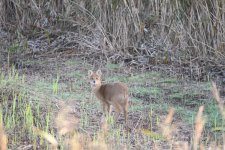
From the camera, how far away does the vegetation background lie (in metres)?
5.86

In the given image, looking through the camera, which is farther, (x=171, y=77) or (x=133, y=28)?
(x=133, y=28)

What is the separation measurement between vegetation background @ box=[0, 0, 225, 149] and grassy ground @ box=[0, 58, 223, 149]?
15 mm

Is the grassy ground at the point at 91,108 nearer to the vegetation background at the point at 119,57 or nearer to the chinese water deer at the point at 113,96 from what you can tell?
the vegetation background at the point at 119,57

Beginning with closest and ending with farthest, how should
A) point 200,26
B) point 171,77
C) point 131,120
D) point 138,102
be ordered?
1. point 131,120
2. point 138,102
3. point 171,77
4. point 200,26

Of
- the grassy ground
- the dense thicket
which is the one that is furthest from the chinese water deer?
the dense thicket

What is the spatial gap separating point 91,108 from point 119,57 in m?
2.91

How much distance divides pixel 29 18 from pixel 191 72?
13.5ft

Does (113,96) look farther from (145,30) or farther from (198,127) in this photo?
(145,30)

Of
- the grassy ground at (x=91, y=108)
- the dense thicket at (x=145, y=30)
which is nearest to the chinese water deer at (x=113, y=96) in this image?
the grassy ground at (x=91, y=108)

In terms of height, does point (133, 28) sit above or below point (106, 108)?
above

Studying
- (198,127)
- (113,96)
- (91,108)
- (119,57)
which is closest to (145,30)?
(119,57)

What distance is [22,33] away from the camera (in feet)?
35.7

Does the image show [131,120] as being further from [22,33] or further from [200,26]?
[22,33]

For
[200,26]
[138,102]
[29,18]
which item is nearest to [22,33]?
[29,18]
